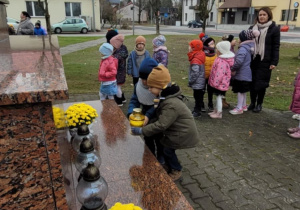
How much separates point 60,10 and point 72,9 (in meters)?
1.43

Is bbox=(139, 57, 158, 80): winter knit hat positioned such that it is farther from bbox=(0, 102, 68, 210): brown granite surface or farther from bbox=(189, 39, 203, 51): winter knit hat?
bbox=(189, 39, 203, 51): winter knit hat

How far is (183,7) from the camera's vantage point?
69938 millimetres

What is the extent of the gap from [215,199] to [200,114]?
2807 millimetres

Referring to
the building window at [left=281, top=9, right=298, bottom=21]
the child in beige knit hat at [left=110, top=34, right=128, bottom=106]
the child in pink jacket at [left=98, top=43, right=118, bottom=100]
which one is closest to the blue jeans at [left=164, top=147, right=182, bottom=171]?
the child in pink jacket at [left=98, top=43, right=118, bottom=100]

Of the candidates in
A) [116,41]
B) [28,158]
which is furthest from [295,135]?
[28,158]

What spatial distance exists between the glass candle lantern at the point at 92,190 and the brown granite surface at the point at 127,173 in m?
0.14

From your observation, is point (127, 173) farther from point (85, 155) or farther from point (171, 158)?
point (85, 155)

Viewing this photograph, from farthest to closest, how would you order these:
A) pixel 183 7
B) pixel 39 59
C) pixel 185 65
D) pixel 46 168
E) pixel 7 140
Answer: pixel 183 7, pixel 185 65, pixel 39 59, pixel 46 168, pixel 7 140

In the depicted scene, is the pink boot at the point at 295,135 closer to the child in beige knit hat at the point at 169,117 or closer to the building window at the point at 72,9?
the child in beige knit hat at the point at 169,117

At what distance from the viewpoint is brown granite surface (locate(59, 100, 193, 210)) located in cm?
238

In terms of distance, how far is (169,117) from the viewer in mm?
2896

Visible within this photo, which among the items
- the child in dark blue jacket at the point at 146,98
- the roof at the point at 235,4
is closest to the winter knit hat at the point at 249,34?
the child in dark blue jacket at the point at 146,98

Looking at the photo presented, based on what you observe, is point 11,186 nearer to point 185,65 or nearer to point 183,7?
point 185,65

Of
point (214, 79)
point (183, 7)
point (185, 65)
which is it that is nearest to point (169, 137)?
point (214, 79)
